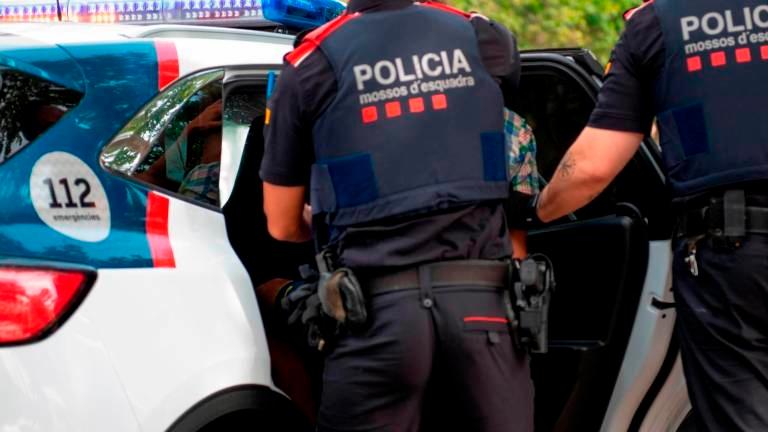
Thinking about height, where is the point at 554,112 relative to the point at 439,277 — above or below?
above

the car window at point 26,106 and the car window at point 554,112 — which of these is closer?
the car window at point 26,106

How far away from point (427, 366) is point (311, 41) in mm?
745

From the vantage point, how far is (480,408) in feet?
8.27

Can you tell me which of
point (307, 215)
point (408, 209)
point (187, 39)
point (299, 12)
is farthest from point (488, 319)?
point (299, 12)

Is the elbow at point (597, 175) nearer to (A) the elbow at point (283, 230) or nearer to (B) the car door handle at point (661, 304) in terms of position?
(B) the car door handle at point (661, 304)

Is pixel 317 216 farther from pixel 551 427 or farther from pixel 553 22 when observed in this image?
pixel 553 22

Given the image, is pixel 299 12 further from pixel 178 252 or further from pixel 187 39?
pixel 178 252

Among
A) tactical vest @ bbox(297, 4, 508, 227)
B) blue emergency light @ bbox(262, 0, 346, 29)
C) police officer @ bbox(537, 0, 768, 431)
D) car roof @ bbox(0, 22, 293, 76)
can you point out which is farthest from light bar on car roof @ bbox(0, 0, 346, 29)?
police officer @ bbox(537, 0, 768, 431)

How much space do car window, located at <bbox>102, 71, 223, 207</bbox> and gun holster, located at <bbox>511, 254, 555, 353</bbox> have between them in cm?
71

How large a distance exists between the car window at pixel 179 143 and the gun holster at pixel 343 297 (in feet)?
1.18

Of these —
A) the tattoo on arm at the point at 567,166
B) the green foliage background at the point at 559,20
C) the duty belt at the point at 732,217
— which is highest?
the tattoo on arm at the point at 567,166

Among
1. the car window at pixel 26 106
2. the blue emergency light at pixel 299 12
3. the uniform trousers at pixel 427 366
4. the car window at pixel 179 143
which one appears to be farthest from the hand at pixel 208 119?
the blue emergency light at pixel 299 12

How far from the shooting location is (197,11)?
3678 mm

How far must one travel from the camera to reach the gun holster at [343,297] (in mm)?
2480
